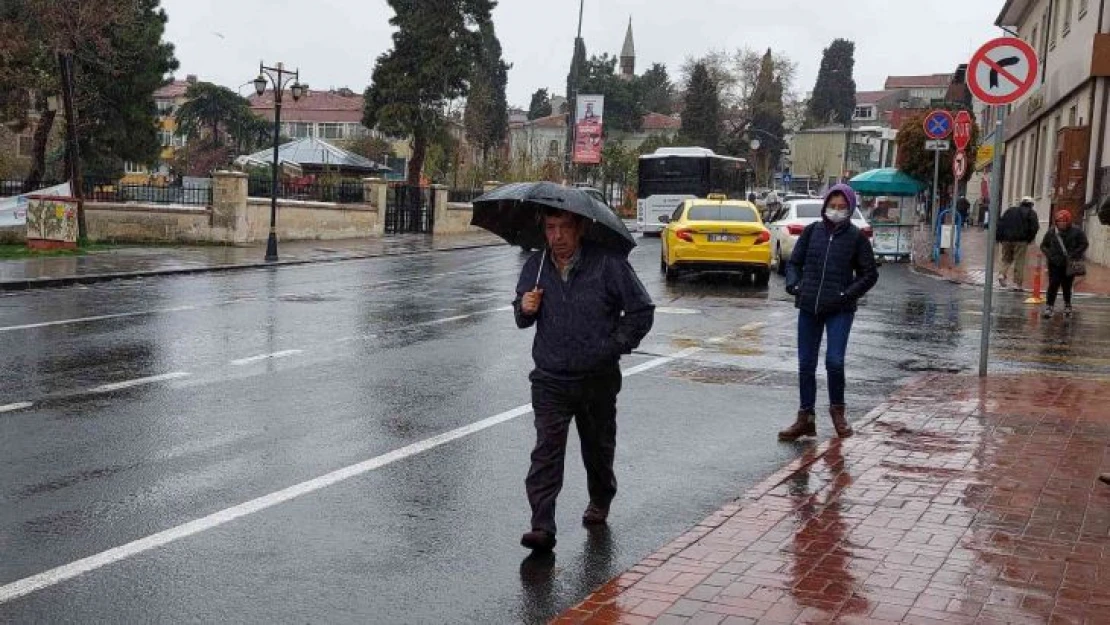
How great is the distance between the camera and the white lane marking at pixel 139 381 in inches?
403

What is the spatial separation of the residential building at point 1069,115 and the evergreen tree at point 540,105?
4571 inches

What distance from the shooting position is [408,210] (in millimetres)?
44031

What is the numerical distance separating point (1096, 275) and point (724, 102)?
86737mm

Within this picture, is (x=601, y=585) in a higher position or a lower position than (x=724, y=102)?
lower

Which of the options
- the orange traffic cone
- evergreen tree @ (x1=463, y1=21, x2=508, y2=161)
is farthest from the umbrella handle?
evergreen tree @ (x1=463, y1=21, x2=508, y2=161)

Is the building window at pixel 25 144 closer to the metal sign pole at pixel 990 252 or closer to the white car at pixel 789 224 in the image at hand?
the white car at pixel 789 224

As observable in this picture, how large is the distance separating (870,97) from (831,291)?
16207 centimetres

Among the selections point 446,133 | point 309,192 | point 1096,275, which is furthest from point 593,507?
point 446,133

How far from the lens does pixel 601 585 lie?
5.44 metres

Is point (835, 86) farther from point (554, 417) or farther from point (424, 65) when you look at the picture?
point (554, 417)

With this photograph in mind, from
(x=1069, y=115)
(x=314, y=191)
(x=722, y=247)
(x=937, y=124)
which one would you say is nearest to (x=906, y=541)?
(x=722, y=247)

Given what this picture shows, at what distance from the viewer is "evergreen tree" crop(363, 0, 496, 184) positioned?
185ft

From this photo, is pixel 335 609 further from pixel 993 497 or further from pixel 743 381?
pixel 743 381

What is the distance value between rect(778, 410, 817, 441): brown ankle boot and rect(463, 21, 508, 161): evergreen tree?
2592 inches
